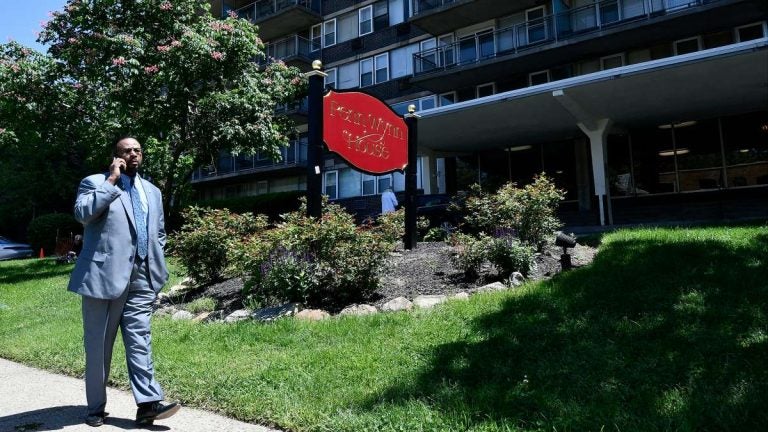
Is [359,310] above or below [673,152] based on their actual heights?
below

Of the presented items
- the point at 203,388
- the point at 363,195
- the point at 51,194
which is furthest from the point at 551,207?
the point at 51,194

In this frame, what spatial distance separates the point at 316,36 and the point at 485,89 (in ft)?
37.2

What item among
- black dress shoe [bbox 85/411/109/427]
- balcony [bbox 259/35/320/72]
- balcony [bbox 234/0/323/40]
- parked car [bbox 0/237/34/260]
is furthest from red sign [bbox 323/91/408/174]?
parked car [bbox 0/237/34/260]

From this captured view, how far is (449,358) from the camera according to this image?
4082 mm

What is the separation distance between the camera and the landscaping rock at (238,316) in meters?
6.45

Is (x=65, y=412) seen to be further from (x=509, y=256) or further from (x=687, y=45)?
(x=687, y=45)

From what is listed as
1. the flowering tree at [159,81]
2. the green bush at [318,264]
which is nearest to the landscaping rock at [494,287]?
the green bush at [318,264]

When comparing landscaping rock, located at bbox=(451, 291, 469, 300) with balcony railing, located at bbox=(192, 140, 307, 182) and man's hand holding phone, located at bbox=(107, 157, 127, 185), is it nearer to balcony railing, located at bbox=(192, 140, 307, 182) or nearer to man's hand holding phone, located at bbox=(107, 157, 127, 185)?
man's hand holding phone, located at bbox=(107, 157, 127, 185)

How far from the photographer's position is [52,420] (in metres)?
3.70

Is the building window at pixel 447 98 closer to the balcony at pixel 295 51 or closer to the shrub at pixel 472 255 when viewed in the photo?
the balcony at pixel 295 51

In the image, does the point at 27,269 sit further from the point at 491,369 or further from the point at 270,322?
the point at 491,369

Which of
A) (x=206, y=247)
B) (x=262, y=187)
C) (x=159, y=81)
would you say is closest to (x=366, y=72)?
(x=262, y=187)

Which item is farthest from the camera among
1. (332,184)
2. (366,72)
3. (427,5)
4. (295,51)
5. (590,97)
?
(295,51)

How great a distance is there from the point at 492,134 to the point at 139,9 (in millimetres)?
11335
